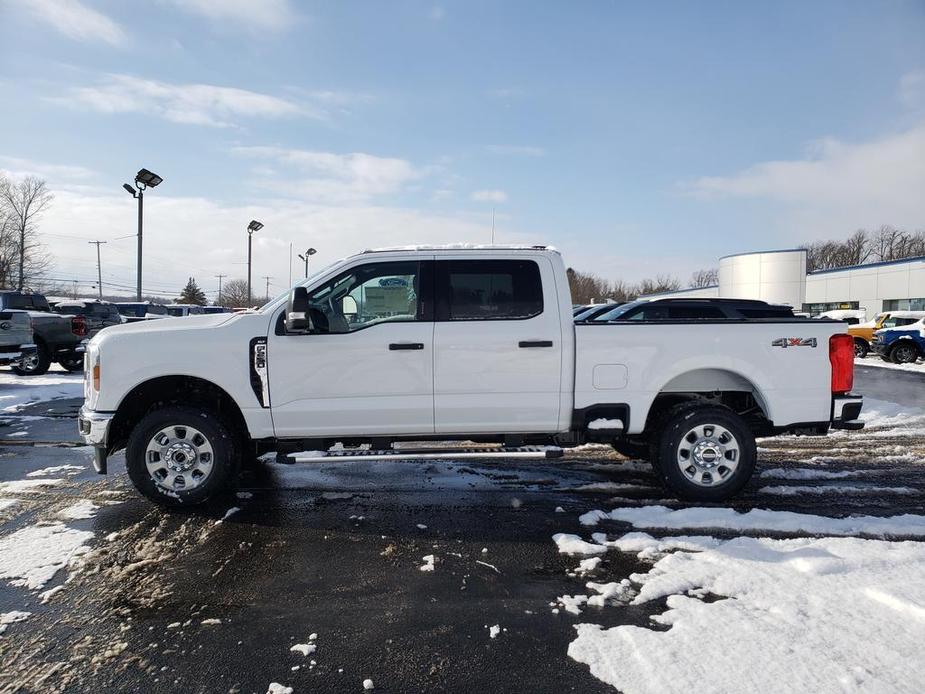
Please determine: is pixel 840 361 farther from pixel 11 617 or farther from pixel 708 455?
pixel 11 617

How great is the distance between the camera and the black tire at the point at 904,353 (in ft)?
62.2

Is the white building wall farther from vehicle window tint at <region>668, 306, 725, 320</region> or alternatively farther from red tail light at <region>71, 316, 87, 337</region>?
red tail light at <region>71, 316, 87, 337</region>

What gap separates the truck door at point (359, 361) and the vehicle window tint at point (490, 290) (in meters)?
0.18

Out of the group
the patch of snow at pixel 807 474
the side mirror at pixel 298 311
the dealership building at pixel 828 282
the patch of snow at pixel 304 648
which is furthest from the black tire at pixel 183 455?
the dealership building at pixel 828 282

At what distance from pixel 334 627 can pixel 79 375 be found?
48.4ft

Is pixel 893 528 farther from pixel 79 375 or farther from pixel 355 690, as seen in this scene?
pixel 79 375

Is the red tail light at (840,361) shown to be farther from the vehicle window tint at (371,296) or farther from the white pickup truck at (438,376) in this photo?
the vehicle window tint at (371,296)

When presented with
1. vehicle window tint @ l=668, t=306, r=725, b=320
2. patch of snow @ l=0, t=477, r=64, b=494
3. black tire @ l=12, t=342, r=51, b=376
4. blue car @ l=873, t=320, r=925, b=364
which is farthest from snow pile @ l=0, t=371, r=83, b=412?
blue car @ l=873, t=320, r=925, b=364

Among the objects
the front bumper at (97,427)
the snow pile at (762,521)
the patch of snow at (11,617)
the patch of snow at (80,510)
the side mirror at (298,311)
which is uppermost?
the side mirror at (298,311)

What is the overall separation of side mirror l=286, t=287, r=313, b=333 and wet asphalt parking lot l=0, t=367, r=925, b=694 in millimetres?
1577

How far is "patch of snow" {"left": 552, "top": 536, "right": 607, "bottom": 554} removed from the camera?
3.95 m

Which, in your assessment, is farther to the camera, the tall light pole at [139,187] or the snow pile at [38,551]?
the tall light pole at [139,187]

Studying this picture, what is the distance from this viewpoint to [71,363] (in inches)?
586

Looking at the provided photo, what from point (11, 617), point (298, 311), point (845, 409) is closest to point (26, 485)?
point (11, 617)
